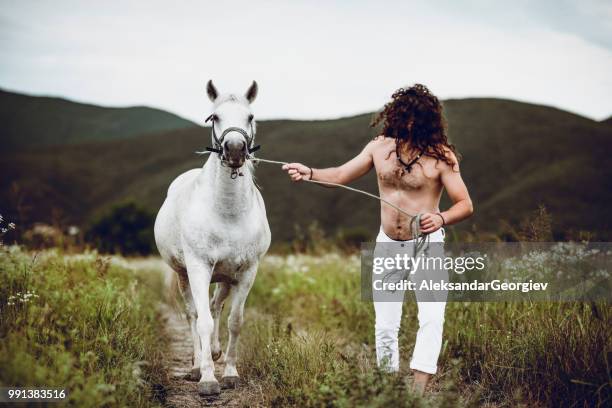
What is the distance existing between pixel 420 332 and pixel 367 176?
210 ft

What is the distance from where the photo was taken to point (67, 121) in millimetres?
171375

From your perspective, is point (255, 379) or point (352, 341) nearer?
point (255, 379)

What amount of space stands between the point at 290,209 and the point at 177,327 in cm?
5443

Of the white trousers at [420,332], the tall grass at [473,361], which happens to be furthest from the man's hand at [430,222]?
the tall grass at [473,361]

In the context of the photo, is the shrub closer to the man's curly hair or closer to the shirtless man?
the shirtless man

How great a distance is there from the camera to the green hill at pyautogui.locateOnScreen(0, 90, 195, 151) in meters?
148

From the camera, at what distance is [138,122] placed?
17800 centimetres

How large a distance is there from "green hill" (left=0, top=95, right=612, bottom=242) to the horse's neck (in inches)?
1714

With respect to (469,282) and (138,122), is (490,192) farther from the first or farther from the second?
(138,122)

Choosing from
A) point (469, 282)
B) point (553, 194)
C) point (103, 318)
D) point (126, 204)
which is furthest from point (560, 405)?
point (553, 194)

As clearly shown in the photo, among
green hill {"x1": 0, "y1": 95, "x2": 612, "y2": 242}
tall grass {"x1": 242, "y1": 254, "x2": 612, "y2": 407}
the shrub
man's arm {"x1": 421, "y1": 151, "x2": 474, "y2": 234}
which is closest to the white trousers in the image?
tall grass {"x1": 242, "y1": 254, "x2": 612, "y2": 407}

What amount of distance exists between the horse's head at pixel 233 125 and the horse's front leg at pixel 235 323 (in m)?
1.38

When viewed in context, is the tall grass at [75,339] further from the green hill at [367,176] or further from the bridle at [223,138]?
the green hill at [367,176]

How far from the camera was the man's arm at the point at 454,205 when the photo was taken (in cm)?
423
